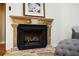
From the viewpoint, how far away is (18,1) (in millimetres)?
2480

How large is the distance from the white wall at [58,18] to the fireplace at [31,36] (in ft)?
0.37

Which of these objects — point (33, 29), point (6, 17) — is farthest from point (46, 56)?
point (6, 17)

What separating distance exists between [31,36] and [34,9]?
37cm

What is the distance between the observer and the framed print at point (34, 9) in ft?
8.15

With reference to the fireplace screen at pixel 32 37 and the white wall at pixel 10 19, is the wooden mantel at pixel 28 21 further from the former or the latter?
the fireplace screen at pixel 32 37

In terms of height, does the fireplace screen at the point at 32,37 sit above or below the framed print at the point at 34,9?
below

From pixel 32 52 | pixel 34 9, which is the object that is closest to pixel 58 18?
pixel 34 9

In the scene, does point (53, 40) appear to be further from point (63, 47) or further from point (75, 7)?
point (75, 7)

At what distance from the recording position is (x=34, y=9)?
8.21 ft

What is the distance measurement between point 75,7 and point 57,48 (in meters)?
0.59

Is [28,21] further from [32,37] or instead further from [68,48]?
[68,48]

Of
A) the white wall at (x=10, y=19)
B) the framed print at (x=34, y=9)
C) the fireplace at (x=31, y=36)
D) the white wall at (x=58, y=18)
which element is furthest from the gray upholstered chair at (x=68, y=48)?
the white wall at (x=10, y=19)

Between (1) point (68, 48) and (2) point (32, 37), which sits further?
(2) point (32, 37)

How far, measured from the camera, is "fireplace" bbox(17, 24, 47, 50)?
8.24 ft
